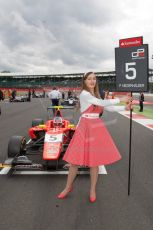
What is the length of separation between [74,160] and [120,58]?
5.20 ft

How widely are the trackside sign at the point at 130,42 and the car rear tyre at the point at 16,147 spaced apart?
2714 mm

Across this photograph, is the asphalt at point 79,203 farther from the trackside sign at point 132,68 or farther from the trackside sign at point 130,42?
the trackside sign at point 130,42

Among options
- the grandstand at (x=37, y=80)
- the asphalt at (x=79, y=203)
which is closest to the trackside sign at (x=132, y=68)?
the asphalt at (x=79, y=203)

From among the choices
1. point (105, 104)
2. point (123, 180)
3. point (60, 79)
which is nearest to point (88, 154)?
point (105, 104)

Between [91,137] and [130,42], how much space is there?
149cm

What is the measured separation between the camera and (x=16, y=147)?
5617 mm

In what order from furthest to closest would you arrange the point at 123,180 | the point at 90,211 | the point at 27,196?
1. the point at 123,180
2. the point at 27,196
3. the point at 90,211

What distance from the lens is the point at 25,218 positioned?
341 cm

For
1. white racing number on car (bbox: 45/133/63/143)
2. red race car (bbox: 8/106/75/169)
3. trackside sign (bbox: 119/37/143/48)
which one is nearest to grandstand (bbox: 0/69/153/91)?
red race car (bbox: 8/106/75/169)

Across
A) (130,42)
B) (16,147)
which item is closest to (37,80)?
(16,147)

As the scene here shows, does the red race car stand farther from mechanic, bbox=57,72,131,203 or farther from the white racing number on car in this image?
mechanic, bbox=57,72,131,203

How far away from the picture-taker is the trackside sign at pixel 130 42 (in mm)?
4106

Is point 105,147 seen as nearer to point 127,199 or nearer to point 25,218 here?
point 127,199

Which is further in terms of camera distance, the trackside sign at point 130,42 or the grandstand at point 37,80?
the grandstand at point 37,80
